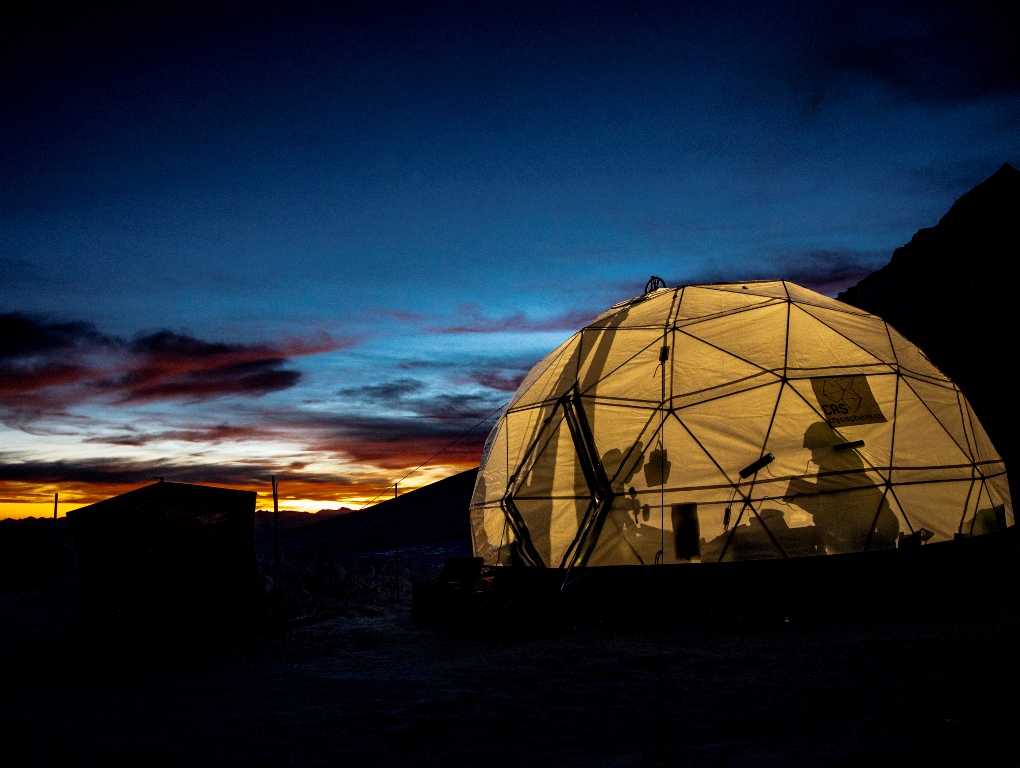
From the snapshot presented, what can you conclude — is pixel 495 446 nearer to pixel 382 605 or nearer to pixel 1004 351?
pixel 382 605

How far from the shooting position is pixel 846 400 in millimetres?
Answer: 12516

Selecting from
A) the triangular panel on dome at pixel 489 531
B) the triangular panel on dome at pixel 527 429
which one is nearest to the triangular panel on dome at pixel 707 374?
the triangular panel on dome at pixel 527 429

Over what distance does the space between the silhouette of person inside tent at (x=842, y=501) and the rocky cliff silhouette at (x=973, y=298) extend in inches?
732

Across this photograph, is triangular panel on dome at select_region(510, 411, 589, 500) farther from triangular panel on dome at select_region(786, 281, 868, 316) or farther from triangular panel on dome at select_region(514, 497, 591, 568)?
triangular panel on dome at select_region(786, 281, 868, 316)

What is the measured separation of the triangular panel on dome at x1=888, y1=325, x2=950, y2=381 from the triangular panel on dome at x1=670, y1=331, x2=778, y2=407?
11.1 ft

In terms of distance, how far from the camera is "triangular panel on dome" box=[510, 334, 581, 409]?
15.1 metres

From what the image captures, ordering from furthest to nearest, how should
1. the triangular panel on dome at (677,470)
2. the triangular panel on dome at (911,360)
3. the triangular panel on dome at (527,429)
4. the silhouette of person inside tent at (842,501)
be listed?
the triangular panel on dome at (527,429), the triangular panel on dome at (911,360), the triangular panel on dome at (677,470), the silhouette of person inside tent at (842,501)

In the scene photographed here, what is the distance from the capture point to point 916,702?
5.69 meters

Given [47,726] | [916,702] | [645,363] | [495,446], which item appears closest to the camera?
[916,702]

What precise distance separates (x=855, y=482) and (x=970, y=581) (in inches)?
103

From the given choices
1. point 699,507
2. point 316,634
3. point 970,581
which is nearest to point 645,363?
point 699,507

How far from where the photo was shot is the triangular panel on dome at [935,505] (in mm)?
11852

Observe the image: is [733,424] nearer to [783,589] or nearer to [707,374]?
[707,374]

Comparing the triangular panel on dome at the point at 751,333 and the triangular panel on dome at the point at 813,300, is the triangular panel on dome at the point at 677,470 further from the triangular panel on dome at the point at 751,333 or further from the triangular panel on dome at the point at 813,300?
the triangular panel on dome at the point at 813,300
